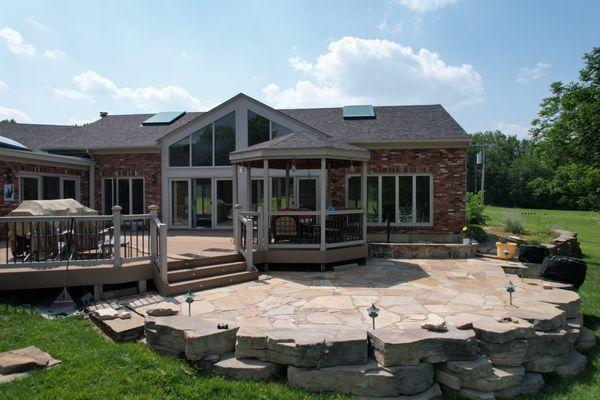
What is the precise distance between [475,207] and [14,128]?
19.4 m

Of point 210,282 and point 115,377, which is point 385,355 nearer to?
point 115,377

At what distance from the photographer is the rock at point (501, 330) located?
4.58 meters

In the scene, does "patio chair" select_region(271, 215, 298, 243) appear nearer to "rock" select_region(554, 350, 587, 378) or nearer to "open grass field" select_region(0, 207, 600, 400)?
"open grass field" select_region(0, 207, 600, 400)

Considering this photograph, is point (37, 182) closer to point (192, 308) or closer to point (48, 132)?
point (48, 132)

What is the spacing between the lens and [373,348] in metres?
4.46

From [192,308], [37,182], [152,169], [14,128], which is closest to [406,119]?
[152,169]

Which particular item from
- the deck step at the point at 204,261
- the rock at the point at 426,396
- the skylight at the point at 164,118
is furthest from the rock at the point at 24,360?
the skylight at the point at 164,118

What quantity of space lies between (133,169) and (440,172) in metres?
10.6

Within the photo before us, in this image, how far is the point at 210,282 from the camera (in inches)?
296

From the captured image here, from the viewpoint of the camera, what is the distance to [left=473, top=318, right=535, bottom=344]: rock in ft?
15.0

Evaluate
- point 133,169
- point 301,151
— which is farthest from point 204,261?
point 133,169

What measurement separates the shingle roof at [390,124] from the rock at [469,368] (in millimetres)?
9565

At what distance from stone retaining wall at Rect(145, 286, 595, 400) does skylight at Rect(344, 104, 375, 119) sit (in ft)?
38.3

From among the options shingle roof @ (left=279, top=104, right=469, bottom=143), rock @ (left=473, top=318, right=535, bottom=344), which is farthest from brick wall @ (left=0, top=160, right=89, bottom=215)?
rock @ (left=473, top=318, right=535, bottom=344)
